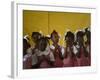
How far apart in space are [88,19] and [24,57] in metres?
0.53

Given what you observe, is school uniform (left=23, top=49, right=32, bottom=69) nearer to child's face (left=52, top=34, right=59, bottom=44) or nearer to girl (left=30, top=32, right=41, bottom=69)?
girl (left=30, top=32, right=41, bottom=69)

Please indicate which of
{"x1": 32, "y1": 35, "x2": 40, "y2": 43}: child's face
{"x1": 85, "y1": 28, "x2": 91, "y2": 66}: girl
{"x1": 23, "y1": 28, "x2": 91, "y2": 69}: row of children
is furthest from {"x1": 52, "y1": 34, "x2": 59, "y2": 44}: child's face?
{"x1": 85, "y1": 28, "x2": 91, "y2": 66}: girl

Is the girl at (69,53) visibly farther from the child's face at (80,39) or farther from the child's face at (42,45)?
the child's face at (42,45)

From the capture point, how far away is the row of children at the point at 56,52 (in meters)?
1.61

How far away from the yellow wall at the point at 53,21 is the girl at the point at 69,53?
0.12 ft

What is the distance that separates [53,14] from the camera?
1680mm

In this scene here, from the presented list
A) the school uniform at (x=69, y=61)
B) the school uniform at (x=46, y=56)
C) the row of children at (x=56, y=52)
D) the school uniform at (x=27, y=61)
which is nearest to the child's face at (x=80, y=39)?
the row of children at (x=56, y=52)

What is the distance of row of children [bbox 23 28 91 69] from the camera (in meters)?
1.61

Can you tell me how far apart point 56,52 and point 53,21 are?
20 cm

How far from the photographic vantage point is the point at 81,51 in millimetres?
1775

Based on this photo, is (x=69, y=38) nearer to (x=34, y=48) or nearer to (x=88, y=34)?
(x=88, y=34)

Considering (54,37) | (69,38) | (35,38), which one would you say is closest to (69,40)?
(69,38)
